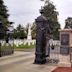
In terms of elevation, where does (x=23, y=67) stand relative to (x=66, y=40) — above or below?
below

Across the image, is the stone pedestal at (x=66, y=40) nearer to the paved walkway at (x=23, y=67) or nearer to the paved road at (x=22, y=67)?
the paved walkway at (x=23, y=67)

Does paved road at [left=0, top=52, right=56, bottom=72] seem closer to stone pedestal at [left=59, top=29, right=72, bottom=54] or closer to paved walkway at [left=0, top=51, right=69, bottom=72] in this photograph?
paved walkway at [left=0, top=51, right=69, bottom=72]

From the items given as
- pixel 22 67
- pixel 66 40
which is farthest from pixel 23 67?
pixel 66 40

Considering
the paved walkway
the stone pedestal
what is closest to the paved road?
the paved walkway

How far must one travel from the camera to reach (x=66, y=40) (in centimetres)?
1711

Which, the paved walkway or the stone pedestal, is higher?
the stone pedestal

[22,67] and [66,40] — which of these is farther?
[66,40]

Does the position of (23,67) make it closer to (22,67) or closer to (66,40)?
(22,67)

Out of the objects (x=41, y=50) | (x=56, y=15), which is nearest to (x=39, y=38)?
(x=41, y=50)

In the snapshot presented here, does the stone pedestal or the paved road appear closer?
the paved road

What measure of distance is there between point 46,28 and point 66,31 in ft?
6.37

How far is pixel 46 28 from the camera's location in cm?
1861

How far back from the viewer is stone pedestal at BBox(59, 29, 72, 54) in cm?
1700

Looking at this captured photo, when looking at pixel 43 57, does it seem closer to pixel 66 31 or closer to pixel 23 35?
pixel 66 31
